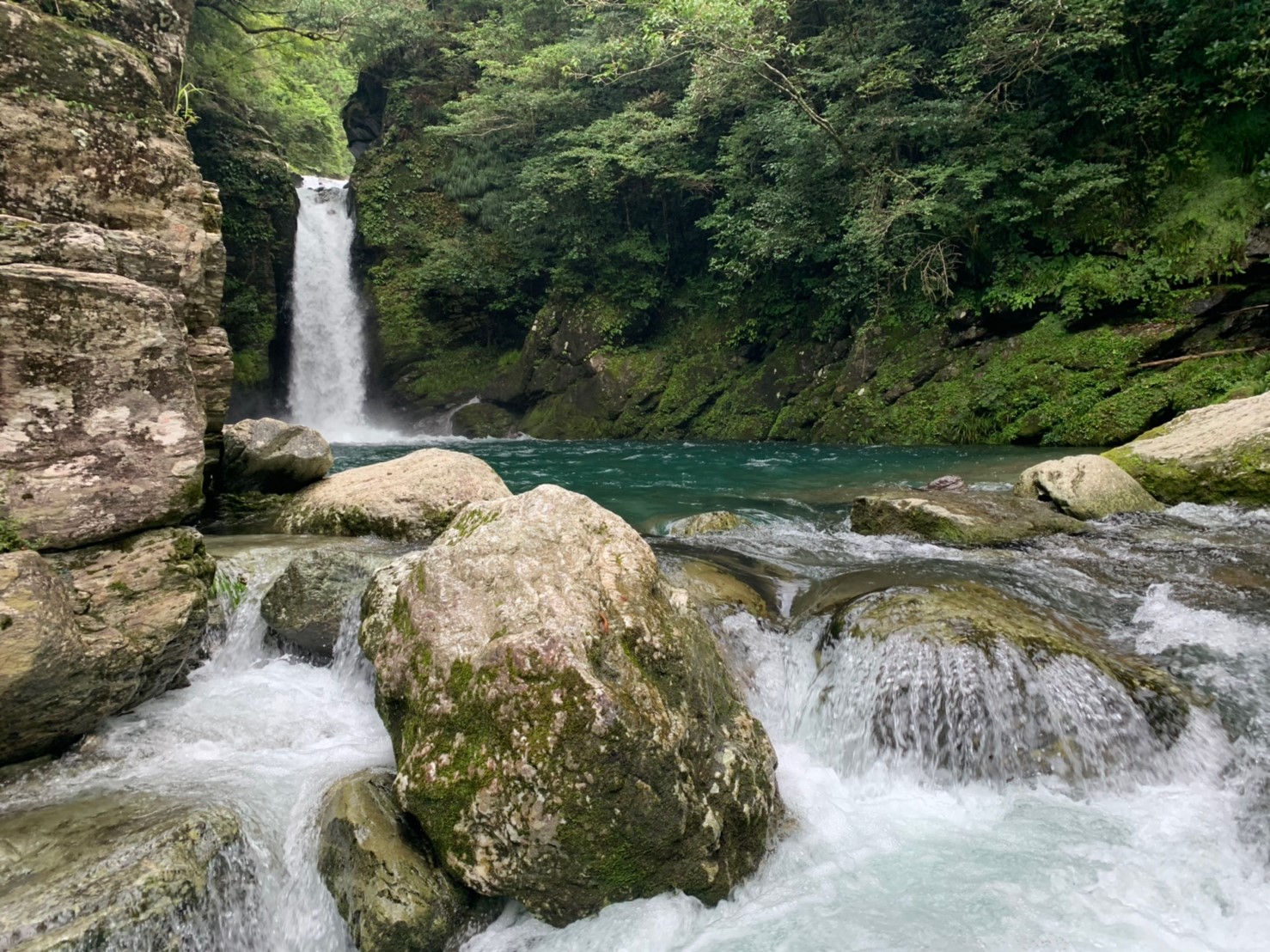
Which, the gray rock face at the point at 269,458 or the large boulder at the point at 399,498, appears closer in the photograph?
the large boulder at the point at 399,498

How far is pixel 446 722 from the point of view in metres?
3.25

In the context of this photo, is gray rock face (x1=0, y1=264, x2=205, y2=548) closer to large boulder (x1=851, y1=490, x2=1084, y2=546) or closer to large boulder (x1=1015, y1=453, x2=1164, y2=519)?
large boulder (x1=851, y1=490, x2=1084, y2=546)

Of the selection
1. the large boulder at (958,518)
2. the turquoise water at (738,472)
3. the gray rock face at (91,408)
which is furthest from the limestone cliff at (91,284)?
the large boulder at (958,518)

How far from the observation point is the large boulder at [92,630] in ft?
10.9

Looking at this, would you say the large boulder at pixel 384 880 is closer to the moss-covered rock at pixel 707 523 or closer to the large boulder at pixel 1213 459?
the moss-covered rock at pixel 707 523

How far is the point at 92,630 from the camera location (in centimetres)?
380

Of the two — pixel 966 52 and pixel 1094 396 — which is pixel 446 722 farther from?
pixel 966 52

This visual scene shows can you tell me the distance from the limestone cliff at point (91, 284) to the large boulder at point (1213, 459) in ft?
30.2

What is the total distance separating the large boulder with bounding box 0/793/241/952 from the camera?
2531 millimetres

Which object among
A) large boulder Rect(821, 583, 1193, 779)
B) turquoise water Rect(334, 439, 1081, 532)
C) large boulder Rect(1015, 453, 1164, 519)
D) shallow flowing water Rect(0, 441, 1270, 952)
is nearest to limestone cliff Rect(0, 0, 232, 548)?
shallow flowing water Rect(0, 441, 1270, 952)

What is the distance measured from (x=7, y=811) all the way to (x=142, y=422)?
6.64 ft

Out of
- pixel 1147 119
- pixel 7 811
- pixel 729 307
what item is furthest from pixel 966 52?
pixel 7 811

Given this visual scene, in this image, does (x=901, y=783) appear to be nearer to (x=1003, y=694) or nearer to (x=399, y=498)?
(x=1003, y=694)

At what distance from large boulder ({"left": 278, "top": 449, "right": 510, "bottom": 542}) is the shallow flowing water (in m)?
0.96
